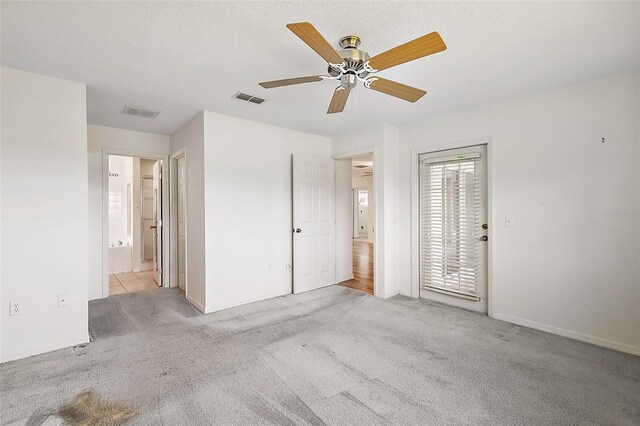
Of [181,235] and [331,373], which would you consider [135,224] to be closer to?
[181,235]

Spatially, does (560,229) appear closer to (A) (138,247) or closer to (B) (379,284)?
(B) (379,284)

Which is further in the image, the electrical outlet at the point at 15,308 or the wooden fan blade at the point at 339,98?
the electrical outlet at the point at 15,308

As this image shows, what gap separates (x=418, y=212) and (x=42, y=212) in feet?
13.3

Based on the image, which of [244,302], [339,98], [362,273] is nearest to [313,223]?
[244,302]

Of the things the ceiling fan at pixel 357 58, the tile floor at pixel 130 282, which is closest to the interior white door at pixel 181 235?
the tile floor at pixel 130 282

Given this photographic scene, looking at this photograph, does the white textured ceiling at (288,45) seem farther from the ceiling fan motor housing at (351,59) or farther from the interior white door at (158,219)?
the interior white door at (158,219)

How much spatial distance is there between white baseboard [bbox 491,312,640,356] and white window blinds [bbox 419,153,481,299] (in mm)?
421

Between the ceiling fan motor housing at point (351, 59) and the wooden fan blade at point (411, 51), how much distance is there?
11 cm

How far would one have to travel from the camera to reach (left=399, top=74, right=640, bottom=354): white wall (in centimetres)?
265

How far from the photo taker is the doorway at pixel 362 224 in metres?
5.15

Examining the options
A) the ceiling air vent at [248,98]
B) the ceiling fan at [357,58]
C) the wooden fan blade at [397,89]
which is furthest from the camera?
the ceiling air vent at [248,98]

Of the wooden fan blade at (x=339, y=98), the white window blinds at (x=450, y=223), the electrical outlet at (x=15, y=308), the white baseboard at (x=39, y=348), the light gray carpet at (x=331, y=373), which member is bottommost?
the light gray carpet at (x=331, y=373)

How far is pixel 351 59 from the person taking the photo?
6.41 ft

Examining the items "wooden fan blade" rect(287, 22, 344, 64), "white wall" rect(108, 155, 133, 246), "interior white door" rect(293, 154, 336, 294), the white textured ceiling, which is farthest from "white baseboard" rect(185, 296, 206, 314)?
"white wall" rect(108, 155, 133, 246)
